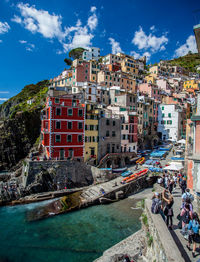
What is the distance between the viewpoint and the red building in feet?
98.1

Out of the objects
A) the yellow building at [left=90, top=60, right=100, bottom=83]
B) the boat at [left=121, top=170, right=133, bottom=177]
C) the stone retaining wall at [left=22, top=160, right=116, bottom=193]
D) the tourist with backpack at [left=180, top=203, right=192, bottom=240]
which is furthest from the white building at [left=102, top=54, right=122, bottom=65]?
the tourist with backpack at [left=180, top=203, right=192, bottom=240]

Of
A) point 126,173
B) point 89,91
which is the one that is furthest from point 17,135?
point 126,173

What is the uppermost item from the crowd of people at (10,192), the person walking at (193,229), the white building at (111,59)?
the white building at (111,59)

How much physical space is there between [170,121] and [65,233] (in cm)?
4406

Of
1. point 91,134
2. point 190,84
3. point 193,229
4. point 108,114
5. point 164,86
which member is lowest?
point 193,229

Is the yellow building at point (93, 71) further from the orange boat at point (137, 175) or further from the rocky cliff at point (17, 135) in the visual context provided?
the orange boat at point (137, 175)

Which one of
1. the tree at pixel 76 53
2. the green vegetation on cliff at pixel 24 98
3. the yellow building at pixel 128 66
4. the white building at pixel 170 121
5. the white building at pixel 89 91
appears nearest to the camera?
the white building at pixel 89 91

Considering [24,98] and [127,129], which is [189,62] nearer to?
[127,129]

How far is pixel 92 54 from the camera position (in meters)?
86.2

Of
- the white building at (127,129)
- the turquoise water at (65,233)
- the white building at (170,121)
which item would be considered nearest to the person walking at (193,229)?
the turquoise water at (65,233)

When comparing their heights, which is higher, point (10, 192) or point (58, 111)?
point (58, 111)

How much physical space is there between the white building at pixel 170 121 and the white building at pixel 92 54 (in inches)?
1838

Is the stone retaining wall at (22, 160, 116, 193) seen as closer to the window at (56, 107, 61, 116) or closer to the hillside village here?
the hillside village

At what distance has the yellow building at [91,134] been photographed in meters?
33.0
